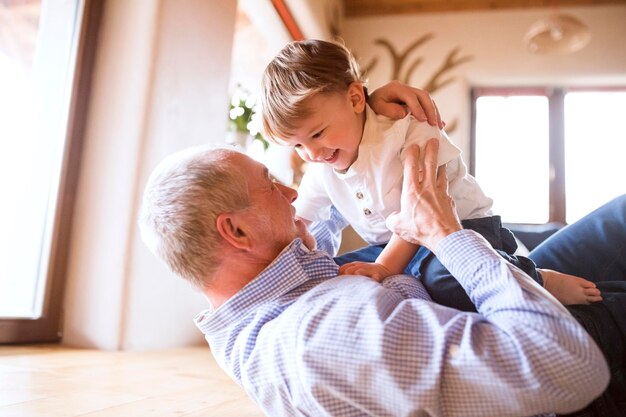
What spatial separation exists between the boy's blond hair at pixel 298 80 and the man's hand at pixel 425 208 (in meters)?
0.30

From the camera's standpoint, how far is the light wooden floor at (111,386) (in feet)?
4.28

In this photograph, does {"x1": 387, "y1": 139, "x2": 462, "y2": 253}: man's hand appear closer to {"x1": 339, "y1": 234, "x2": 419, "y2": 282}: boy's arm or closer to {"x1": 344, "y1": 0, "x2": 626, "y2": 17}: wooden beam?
{"x1": 339, "y1": 234, "x2": 419, "y2": 282}: boy's arm

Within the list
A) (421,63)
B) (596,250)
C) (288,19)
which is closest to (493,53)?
(421,63)

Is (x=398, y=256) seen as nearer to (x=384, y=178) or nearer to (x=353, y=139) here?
(x=384, y=178)

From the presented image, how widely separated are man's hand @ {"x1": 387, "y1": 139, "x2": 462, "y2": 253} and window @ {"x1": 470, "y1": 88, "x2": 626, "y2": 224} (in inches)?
169

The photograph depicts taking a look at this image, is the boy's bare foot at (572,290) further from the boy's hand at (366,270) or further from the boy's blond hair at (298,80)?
the boy's blond hair at (298,80)

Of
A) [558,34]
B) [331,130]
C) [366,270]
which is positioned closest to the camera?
[366,270]

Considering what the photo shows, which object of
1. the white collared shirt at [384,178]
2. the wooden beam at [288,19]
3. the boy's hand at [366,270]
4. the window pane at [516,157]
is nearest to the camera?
the boy's hand at [366,270]

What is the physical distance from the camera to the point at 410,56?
538 cm

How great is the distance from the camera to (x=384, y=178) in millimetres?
1315

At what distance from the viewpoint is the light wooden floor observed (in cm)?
130

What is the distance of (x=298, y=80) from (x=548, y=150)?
457 cm

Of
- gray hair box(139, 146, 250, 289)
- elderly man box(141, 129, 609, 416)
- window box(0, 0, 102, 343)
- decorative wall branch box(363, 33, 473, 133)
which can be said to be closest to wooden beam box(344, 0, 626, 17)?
decorative wall branch box(363, 33, 473, 133)

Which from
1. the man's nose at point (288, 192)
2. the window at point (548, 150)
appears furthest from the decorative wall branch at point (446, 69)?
the man's nose at point (288, 192)
